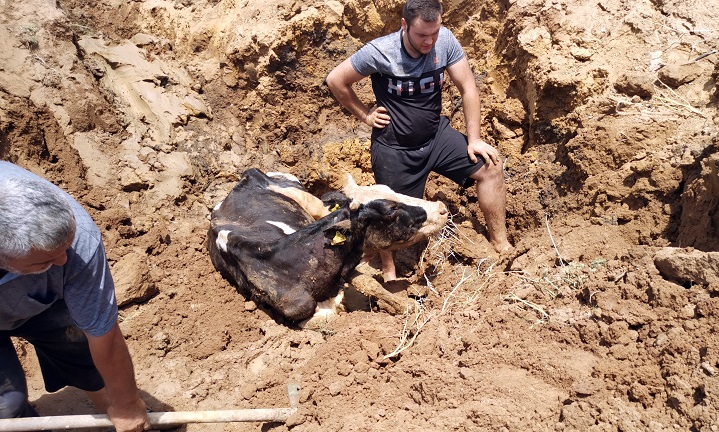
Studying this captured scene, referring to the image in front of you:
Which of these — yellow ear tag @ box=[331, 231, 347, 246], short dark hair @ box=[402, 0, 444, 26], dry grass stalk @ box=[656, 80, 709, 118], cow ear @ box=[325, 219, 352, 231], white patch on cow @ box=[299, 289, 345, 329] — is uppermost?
short dark hair @ box=[402, 0, 444, 26]

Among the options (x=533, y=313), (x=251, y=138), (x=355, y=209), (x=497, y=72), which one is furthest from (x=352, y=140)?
(x=533, y=313)

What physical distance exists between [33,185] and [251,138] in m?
5.66

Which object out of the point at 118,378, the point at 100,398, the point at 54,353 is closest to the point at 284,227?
the point at 100,398

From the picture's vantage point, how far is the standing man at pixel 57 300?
269cm

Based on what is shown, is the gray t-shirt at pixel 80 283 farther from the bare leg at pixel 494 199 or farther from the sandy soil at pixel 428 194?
the bare leg at pixel 494 199

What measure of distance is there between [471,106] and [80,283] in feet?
12.6

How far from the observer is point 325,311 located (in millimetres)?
5867

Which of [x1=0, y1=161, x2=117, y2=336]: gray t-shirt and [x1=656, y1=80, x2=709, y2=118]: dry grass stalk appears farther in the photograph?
[x1=656, y1=80, x2=709, y2=118]: dry grass stalk

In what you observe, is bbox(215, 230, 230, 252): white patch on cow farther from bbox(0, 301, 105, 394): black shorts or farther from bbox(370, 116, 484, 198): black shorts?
bbox(0, 301, 105, 394): black shorts

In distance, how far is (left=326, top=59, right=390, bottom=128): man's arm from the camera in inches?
228

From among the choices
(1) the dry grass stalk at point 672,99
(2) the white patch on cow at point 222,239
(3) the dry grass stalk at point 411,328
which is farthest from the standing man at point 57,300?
(1) the dry grass stalk at point 672,99

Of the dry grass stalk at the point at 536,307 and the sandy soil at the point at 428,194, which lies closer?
the sandy soil at the point at 428,194

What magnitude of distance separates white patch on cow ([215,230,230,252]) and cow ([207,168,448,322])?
1cm

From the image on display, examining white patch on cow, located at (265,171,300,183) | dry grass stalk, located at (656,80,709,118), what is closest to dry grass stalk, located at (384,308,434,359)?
dry grass stalk, located at (656,80,709,118)
